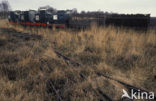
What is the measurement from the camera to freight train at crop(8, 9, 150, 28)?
1020cm

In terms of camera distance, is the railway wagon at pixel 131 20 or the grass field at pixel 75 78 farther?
the railway wagon at pixel 131 20

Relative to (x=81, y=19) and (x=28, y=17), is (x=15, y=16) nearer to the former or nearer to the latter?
(x=28, y=17)

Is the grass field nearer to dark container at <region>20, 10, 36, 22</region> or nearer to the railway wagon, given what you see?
the railway wagon

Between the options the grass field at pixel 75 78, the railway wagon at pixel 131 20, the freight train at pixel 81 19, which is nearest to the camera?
the grass field at pixel 75 78

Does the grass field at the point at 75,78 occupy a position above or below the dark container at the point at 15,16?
below

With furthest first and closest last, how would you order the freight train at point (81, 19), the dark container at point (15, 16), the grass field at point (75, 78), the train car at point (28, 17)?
the dark container at point (15, 16)
the train car at point (28, 17)
the freight train at point (81, 19)
the grass field at point (75, 78)

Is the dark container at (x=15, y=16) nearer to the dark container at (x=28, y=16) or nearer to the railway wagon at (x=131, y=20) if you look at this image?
the dark container at (x=28, y=16)

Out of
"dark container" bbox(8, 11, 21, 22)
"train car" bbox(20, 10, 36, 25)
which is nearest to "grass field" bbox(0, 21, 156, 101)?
"train car" bbox(20, 10, 36, 25)

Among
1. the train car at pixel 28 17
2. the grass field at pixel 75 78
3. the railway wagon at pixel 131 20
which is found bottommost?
the grass field at pixel 75 78

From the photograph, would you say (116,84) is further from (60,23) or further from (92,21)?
(60,23)

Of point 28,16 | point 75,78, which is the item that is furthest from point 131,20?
point 28,16

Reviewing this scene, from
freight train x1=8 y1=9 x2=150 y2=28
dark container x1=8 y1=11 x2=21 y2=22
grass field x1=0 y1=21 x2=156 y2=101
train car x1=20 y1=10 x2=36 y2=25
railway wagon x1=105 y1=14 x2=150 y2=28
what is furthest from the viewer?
dark container x1=8 y1=11 x2=21 y2=22

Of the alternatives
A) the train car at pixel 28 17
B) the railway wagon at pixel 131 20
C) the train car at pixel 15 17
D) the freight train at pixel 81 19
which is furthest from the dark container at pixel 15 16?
the railway wagon at pixel 131 20

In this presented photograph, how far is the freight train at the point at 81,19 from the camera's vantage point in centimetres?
1020
